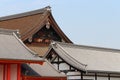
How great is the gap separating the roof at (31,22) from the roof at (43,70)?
26.7ft

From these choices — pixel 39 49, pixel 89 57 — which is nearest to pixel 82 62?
pixel 89 57

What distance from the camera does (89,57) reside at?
26859mm

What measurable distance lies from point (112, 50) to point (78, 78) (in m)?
6.45

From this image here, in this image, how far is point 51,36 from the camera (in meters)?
34.2

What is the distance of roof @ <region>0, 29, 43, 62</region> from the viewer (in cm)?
1966

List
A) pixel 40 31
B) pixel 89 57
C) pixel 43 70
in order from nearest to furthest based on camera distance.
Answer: pixel 43 70
pixel 89 57
pixel 40 31

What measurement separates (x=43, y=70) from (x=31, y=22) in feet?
40.0

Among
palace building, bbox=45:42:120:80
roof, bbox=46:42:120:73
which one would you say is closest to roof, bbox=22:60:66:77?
palace building, bbox=45:42:120:80

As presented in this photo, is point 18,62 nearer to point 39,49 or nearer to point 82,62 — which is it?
point 82,62

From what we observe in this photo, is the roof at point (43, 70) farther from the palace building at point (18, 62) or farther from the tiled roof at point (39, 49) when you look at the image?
the tiled roof at point (39, 49)

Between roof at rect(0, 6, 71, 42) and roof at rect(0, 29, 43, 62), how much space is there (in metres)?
9.64

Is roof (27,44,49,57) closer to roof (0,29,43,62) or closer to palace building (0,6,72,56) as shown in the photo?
palace building (0,6,72,56)

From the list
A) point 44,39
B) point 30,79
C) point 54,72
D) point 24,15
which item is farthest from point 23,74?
point 24,15

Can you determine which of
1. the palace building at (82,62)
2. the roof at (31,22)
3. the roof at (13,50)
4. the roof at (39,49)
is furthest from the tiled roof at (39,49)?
the roof at (13,50)
